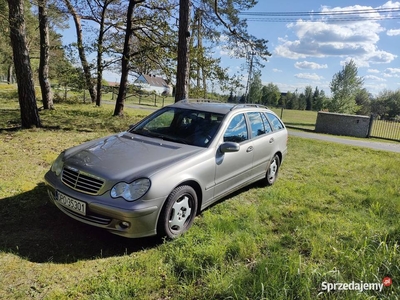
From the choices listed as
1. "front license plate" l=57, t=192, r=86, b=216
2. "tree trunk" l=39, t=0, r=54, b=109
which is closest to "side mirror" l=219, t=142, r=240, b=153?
"front license plate" l=57, t=192, r=86, b=216

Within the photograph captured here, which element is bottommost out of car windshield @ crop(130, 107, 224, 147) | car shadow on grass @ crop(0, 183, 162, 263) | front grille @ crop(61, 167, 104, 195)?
car shadow on grass @ crop(0, 183, 162, 263)

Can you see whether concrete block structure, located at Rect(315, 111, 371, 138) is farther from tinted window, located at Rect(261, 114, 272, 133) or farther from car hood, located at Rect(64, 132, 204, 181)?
car hood, located at Rect(64, 132, 204, 181)

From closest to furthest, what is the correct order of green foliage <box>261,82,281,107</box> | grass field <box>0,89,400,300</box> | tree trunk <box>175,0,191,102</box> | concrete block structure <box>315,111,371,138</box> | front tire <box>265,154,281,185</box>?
1. grass field <box>0,89,400,300</box>
2. front tire <box>265,154,281,185</box>
3. tree trunk <box>175,0,191,102</box>
4. concrete block structure <box>315,111,371,138</box>
5. green foliage <box>261,82,281,107</box>

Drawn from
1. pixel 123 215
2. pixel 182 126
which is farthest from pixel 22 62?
pixel 123 215

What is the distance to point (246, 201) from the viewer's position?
4734 millimetres

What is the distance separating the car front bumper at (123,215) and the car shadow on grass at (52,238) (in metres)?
0.30

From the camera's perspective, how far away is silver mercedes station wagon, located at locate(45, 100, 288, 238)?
292 centimetres

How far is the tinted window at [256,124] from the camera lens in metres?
4.80

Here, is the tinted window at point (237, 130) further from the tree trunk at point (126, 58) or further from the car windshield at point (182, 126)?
the tree trunk at point (126, 58)

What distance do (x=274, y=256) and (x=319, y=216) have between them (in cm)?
164

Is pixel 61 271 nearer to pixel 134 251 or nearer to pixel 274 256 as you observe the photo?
pixel 134 251

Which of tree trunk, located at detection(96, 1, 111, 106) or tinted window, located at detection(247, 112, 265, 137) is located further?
tree trunk, located at detection(96, 1, 111, 106)

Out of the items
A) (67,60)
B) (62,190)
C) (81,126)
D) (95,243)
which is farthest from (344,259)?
(67,60)

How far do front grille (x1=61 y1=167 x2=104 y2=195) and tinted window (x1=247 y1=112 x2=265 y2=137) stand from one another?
2.67 metres
